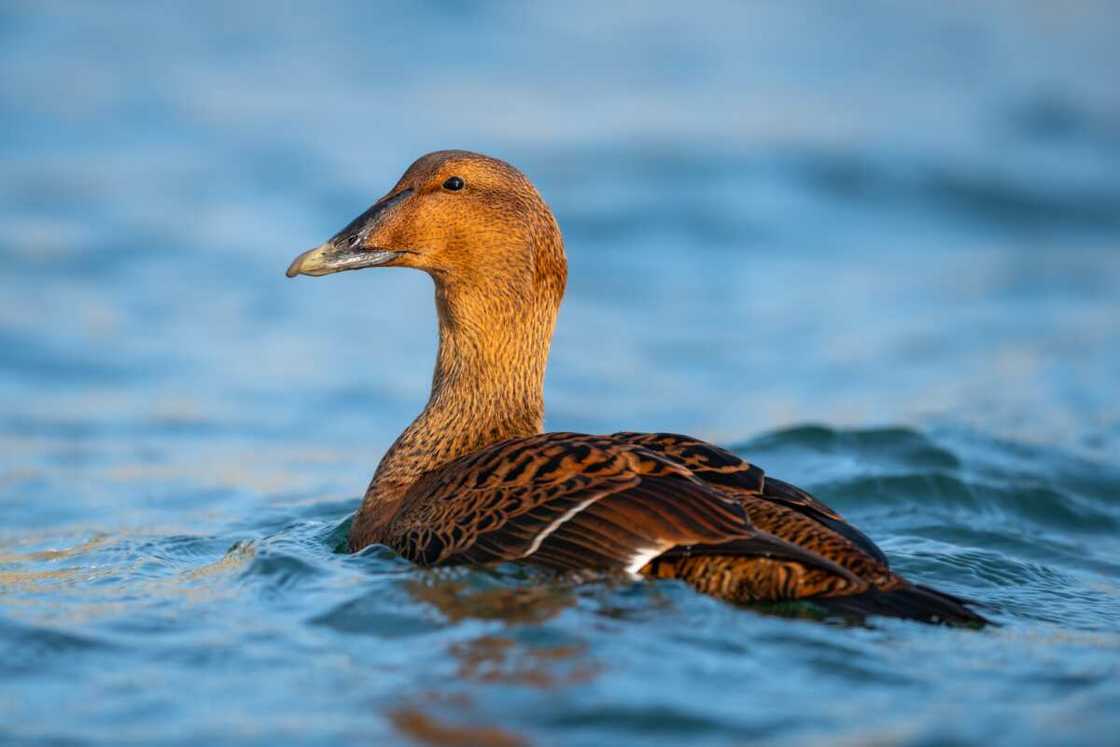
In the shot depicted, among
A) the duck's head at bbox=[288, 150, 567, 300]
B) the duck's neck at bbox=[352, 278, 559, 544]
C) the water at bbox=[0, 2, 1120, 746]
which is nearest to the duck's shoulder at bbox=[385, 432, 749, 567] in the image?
the water at bbox=[0, 2, 1120, 746]

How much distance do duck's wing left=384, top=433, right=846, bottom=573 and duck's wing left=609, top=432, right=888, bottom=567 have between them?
0.15m

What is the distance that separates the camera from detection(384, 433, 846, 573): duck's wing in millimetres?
5551

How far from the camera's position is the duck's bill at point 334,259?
6609 mm

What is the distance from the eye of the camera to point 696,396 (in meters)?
11.4

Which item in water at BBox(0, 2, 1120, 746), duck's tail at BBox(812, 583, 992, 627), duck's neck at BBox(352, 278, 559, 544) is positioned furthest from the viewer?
duck's neck at BBox(352, 278, 559, 544)

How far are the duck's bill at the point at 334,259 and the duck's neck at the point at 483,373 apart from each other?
1.07 ft

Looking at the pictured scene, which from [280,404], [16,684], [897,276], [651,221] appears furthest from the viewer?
[651,221]

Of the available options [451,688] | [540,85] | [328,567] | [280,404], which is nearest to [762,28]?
[540,85]

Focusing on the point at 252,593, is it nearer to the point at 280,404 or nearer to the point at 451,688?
the point at 451,688

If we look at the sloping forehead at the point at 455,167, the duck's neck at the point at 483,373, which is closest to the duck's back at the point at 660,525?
the duck's neck at the point at 483,373

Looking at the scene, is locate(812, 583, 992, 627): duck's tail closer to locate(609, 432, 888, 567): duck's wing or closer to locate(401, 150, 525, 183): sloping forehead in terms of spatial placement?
locate(609, 432, 888, 567): duck's wing

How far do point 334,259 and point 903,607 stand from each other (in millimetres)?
2654

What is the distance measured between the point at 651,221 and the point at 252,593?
9392 mm

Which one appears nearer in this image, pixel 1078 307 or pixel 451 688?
pixel 451 688
